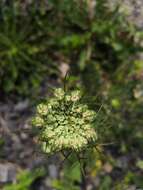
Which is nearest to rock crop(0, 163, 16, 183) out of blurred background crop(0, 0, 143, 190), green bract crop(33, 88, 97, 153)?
blurred background crop(0, 0, 143, 190)

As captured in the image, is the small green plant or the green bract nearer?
the green bract

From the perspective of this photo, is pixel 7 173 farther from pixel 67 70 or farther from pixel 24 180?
pixel 67 70

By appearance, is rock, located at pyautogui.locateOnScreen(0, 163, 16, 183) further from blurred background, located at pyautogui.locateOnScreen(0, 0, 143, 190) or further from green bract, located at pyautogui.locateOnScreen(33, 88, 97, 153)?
green bract, located at pyautogui.locateOnScreen(33, 88, 97, 153)

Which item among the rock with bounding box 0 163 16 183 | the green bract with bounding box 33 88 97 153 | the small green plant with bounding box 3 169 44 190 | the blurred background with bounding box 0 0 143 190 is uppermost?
the blurred background with bounding box 0 0 143 190

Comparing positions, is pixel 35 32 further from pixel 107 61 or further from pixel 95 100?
pixel 95 100

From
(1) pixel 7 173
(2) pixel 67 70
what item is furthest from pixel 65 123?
(2) pixel 67 70

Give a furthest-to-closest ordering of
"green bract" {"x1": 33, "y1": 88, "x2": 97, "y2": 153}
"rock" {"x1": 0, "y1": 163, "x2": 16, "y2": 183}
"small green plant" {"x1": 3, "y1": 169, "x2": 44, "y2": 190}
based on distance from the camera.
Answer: "rock" {"x1": 0, "y1": 163, "x2": 16, "y2": 183} < "small green plant" {"x1": 3, "y1": 169, "x2": 44, "y2": 190} < "green bract" {"x1": 33, "y1": 88, "x2": 97, "y2": 153}

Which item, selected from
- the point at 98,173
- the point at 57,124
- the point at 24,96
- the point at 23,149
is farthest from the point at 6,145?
the point at 57,124
